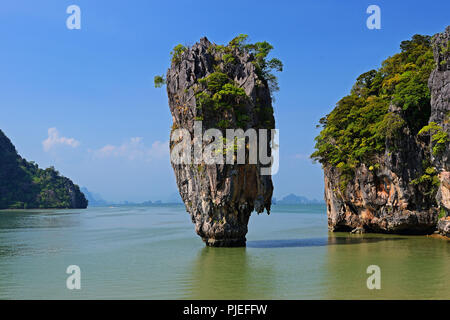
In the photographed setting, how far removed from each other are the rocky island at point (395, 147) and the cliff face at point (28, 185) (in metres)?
99.6

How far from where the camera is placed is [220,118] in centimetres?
2469

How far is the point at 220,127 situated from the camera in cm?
2452

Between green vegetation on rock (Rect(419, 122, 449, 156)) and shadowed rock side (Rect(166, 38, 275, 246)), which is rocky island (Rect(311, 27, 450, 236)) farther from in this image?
shadowed rock side (Rect(166, 38, 275, 246))

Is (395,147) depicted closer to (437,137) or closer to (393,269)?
(437,137)

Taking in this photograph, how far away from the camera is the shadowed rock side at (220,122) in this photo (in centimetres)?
2417

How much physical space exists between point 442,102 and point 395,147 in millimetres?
5847

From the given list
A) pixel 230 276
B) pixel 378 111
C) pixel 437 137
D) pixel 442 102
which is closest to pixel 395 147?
pixel 378 111

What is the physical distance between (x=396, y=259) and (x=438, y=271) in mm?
3169

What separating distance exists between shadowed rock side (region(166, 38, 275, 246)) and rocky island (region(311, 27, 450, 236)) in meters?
9.66

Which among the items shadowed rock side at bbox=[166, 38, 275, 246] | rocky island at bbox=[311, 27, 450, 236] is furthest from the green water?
rocky island at bbox=[311, 27, 450, 236]

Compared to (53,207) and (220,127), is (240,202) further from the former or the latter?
(53,207)

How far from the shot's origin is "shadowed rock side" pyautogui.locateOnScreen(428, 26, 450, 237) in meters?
22.8

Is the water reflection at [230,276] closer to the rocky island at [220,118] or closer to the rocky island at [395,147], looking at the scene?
the rocky island at [220,118]

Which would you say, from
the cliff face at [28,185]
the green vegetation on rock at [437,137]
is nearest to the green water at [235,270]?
the green vegetation on rock at [437,137]
